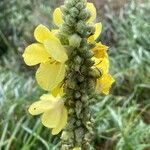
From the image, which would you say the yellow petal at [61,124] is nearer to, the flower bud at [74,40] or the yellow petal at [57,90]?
the yellow petal at [57,90]

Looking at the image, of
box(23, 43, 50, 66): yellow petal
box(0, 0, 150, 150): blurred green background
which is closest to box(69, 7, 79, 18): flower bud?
box(23, 43, 50, 66): yellow petal

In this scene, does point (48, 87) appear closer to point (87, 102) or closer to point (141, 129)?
point (87, 102)

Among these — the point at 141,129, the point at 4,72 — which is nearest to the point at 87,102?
the point at 141,129

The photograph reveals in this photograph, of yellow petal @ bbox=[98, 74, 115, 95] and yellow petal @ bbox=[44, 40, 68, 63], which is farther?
yellow petal @ bbox=[98, 74, 115, 95]

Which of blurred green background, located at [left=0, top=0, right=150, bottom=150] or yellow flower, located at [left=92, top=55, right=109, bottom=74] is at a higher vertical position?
yellow flower, located at [left=92, top=55, right=109, bottom=74]

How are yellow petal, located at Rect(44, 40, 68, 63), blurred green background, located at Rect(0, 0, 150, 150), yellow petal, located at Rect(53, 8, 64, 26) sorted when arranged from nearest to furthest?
yellow petal, located at Rect(44, 40, 68, 63) → yellow petal, located at Rect(53, 8, 64, 26) → blurred green background, located at Rect(0, 0, 150, 150)

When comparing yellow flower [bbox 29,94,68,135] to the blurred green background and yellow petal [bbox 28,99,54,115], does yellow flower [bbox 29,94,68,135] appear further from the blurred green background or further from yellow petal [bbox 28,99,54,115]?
the blurred green background

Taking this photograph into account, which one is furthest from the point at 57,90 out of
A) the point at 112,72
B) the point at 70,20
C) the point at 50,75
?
the point at 112,72

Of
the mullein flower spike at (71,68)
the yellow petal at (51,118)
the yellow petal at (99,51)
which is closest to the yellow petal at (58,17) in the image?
the mullein flower spike at (71,68)
